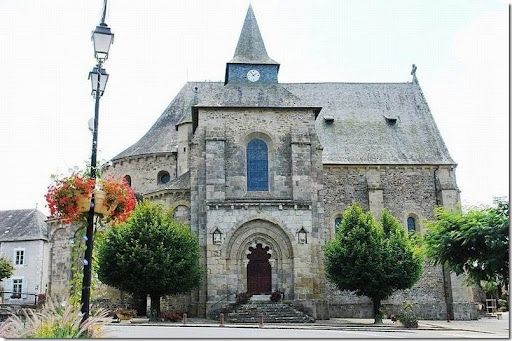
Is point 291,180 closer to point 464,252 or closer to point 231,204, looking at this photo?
point 231,204

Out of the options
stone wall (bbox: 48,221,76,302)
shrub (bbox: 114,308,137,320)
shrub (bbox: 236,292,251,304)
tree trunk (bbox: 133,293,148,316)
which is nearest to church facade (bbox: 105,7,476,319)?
shrub (bbox: 236,292,251,304)

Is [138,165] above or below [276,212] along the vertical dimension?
above

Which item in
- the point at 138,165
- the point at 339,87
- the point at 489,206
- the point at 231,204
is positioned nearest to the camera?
the point at 489,206

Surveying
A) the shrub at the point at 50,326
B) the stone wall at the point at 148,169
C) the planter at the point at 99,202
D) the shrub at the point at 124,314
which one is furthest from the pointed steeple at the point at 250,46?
the shrub at the point at 50,326

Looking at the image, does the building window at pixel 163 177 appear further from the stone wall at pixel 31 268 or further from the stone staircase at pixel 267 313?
the stone wall at pixel 31 268

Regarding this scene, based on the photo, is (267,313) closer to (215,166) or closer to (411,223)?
(215,166)

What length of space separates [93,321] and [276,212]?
63.3ft

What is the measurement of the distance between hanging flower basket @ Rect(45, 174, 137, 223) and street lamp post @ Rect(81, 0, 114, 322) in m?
0.16

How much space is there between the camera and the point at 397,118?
3850 cm

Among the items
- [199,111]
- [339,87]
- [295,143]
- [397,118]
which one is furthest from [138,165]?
[397,118]

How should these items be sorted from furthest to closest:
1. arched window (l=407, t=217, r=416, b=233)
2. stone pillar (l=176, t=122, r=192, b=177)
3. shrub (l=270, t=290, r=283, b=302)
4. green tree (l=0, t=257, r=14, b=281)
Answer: green tree (l=0, t=257, r=14, b=281) → stone pillar (l=176, t=122, r=192, b=177) → arched window (l=407, t=217, r=416, b=233) → shrub (l=270, t=290, r=283, b=302)

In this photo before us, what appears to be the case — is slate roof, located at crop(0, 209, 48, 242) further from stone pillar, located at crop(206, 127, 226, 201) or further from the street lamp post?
the street lamp post

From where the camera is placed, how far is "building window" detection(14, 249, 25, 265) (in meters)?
44.4

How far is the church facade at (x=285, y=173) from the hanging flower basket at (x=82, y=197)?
16534 mm
